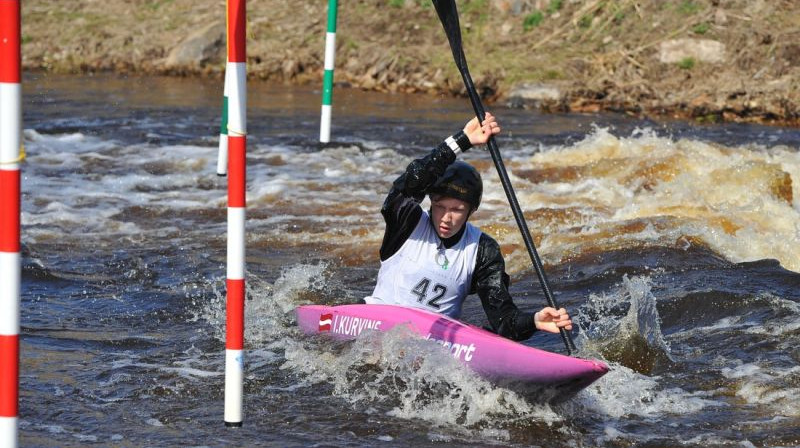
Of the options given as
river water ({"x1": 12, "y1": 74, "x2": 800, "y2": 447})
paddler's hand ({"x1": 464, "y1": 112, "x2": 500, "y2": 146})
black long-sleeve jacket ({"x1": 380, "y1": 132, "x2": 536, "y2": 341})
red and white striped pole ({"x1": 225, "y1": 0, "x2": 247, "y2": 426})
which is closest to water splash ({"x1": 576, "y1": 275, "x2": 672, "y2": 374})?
river water ({"x1": 12, "y1": 74, "x2": 800, "y2": 447})

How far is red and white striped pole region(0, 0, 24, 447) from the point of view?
291cm

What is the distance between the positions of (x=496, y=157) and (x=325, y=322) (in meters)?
1.32

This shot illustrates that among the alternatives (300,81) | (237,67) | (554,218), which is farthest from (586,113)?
(237,67)

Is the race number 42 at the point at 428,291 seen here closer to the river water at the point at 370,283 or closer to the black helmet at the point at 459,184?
the river water at the point at 370,283

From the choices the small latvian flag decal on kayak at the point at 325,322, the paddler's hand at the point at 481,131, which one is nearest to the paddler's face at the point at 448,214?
the paddler's hand at the point at 481,131

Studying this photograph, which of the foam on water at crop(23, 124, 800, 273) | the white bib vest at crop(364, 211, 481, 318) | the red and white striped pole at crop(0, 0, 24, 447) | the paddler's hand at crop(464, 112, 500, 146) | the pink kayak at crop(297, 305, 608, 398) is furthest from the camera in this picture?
the foam on water at crop(23, 124, 800, 273)

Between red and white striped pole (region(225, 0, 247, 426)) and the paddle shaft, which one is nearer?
red and white striped pole (region(225, 0, 247, 426))

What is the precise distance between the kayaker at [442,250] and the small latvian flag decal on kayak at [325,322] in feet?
0.89

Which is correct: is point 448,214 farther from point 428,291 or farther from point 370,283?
point 370,283

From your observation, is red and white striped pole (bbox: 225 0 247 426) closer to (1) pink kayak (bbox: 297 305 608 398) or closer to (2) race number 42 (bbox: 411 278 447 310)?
(1) pink kayak (bbox: 297 305 608 398)

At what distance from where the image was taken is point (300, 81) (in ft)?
59.8

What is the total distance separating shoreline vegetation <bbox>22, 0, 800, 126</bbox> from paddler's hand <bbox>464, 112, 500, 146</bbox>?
1049 centimetres

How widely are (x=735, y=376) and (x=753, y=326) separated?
832 mm

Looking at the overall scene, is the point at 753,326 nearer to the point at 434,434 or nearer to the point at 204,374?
the point at 434,434
